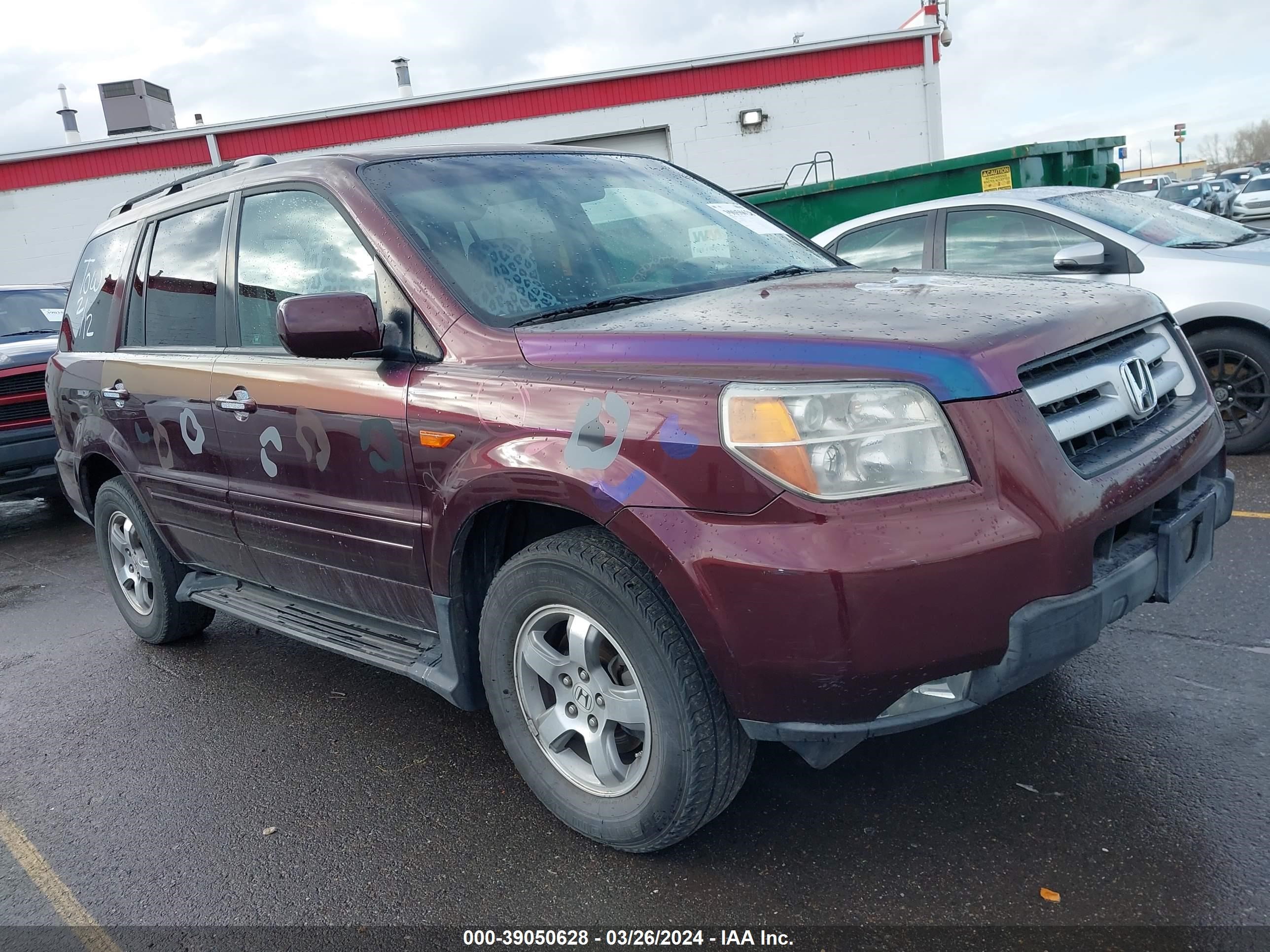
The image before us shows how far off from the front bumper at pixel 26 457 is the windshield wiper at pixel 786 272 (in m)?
6.17

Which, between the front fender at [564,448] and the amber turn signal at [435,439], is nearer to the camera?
the front fender at [564,448]

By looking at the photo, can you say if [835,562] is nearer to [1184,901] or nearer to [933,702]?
[933,702]

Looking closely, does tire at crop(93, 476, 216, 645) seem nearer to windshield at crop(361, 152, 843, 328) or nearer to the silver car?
windshield at crop(361, 152, 843, 328)

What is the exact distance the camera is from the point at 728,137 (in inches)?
822

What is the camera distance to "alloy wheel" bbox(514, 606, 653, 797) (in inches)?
100

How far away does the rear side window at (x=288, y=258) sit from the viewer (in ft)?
10.3

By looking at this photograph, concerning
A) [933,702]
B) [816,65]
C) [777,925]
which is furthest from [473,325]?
[816,65]

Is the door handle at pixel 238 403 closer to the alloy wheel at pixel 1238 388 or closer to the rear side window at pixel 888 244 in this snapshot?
the rear side window at pixel 888 244

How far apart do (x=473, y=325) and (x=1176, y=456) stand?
1.83 m

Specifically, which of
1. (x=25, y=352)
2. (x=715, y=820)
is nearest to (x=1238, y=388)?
(x=715, y=820)

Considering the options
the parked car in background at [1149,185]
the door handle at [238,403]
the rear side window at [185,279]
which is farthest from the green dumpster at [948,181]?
the parked car in background at [1149,185]

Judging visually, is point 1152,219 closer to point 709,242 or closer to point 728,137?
point 709,242

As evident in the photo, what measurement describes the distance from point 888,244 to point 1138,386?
4567 mm

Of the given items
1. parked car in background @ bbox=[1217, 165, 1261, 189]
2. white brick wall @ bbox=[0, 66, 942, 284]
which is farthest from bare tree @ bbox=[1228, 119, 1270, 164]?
white brick wall @ bbox=[0, 66, 942, 284]
